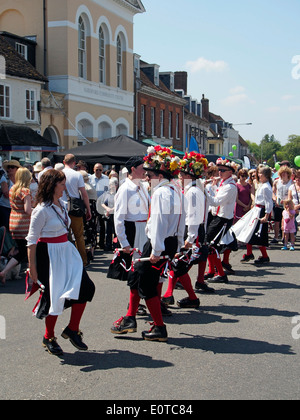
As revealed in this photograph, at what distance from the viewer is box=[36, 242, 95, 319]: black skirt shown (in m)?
4.90

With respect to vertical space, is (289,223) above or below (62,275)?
above

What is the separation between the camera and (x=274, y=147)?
155750 mm

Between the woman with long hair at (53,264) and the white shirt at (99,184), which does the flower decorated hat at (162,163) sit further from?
the white shirt at (99,184)

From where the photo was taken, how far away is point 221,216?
8727 mm

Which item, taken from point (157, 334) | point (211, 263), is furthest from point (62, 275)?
point (211, 263)

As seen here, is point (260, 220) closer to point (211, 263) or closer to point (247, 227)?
point (247, 227)

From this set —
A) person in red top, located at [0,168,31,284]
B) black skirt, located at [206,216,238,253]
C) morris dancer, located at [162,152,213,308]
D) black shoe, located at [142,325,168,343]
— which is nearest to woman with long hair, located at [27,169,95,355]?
black shoe, located at [142,325,168,343]

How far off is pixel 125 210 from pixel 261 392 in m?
2.64

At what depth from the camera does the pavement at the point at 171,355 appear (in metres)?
4.17

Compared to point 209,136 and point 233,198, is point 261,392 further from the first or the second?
point 209,136

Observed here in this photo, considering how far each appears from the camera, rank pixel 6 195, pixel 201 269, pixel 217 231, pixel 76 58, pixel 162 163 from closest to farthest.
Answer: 1. pixel 162 163
2. pixel 201 269
3. pixel 217 231
4. pixel 6 195
5. pixel 76 58

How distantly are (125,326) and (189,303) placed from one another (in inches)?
55.8

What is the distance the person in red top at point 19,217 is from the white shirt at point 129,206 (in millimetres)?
2546
